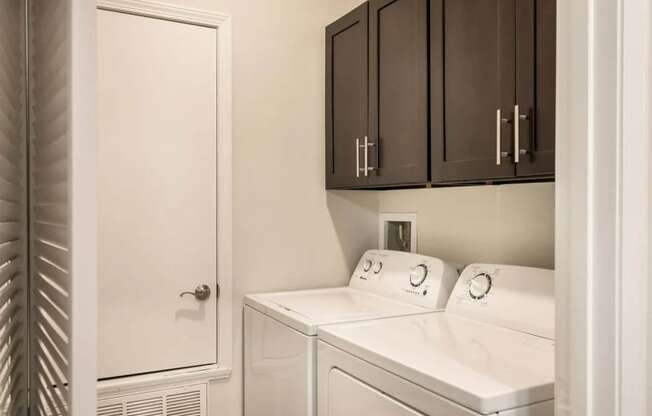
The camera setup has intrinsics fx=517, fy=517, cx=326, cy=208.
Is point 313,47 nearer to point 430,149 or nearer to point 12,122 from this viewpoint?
point 430,149

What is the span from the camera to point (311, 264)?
8.20 feet

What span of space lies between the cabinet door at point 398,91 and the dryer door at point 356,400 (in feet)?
2.41

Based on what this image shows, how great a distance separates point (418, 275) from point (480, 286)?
0.32 meters

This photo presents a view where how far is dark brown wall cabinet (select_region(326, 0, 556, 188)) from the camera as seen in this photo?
143 cm

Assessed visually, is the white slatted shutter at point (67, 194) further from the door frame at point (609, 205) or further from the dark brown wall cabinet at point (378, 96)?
the dark brown wall cabinet at point (378, 96)

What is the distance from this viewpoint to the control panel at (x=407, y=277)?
2025mm

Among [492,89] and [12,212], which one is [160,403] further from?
[492,89]

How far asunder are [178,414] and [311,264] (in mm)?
875

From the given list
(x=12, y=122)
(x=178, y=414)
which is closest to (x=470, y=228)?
(x=178, y=414)

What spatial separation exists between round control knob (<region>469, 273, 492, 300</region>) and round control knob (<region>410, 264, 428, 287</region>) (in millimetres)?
235

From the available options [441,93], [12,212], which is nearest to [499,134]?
[441,93]

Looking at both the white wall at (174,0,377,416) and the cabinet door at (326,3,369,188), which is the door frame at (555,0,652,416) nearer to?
the cabinet door at (326,3,369,188)

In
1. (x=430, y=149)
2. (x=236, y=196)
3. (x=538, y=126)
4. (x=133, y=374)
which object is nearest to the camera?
(x=538, y=126)

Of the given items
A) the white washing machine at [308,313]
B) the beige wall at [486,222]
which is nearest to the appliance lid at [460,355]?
the white washing machine at [308,313]
